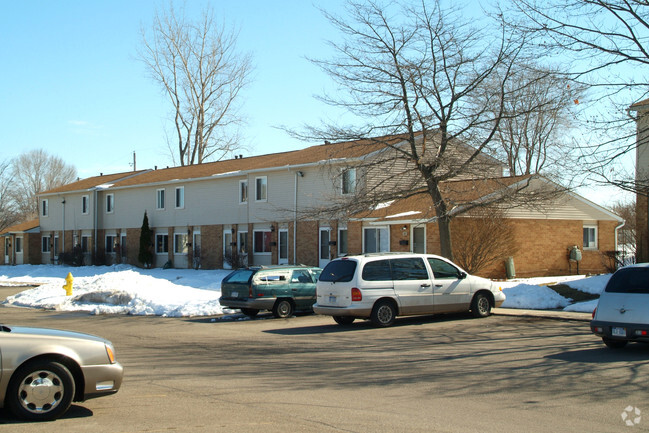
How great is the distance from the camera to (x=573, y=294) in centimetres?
2192

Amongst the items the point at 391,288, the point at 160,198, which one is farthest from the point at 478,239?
the point at 160,198

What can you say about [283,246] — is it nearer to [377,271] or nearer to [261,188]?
[261,188]

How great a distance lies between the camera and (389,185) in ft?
82.2

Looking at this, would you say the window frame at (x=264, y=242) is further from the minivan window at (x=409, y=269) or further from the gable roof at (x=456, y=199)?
the minivan window at (x=409, y=269)

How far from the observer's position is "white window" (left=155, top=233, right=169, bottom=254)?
4656 centimetres

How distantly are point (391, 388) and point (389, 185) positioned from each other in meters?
16.2

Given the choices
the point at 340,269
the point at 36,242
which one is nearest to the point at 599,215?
the point at 340,269

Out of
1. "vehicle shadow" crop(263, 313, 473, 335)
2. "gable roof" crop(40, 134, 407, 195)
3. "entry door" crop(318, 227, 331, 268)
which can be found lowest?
"vehicle shadow" crop(263, 313, 473, 335)

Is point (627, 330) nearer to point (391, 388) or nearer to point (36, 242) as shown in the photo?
point (391, 388)

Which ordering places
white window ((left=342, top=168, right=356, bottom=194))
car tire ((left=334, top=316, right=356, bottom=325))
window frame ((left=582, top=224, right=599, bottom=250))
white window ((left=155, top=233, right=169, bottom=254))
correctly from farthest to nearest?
white window ((left=155, top=233, right=169, bottom=254)), window frame ((left=582, top=224, right=599, bottom=250)), white window ((left=342, top=168, right=356, bottom=194)), car tire ((left=334, top=316, right=356, bottom=325))

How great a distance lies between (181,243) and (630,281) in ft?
119

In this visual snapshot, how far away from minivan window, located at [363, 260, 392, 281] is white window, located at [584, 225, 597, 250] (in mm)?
20424

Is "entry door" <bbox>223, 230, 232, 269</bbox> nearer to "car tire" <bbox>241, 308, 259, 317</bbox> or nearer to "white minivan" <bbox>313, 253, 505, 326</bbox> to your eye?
"car tire" <bbox>241, 308, 259, 317</bbox>

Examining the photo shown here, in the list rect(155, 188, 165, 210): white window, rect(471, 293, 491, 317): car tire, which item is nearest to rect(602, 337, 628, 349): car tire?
rect(471, 293, 491, 317): car tire
